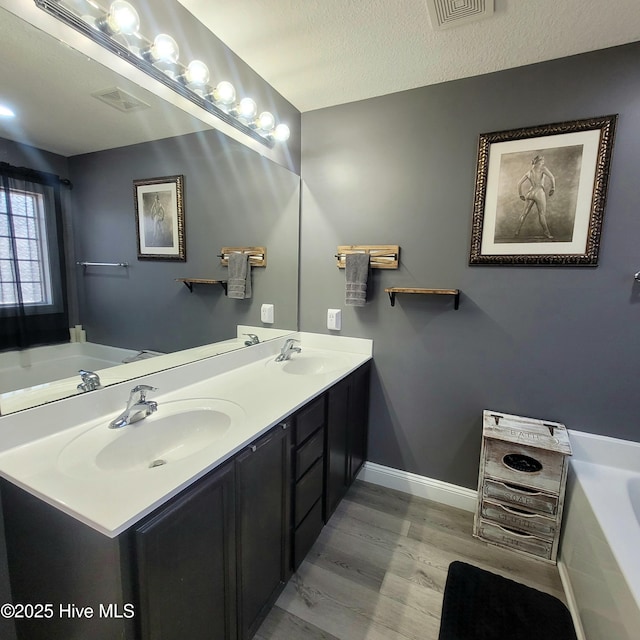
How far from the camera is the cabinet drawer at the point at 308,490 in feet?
4.54

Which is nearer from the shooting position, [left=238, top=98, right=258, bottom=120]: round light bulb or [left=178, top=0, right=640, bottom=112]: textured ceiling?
[left=178, top=0, right=640, bottom=112]: textured ceiling

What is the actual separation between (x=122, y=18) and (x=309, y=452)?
1.70 m

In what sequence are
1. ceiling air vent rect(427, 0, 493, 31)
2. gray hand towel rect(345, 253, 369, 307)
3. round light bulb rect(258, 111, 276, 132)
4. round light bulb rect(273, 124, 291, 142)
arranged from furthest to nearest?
1. gray hand towel rect(345, 253, 369, 307)
2. round light bulb rect(273, 124, 291, 142)
3. round light bulb rect(258, 111, 276, 132)
4. ceiling air vent rect(427, 0, 493, 31)

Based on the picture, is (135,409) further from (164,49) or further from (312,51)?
(312,51)

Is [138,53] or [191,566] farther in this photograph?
[138,53]

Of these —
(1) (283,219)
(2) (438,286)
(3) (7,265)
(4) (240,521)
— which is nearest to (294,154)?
(1) (283,219)

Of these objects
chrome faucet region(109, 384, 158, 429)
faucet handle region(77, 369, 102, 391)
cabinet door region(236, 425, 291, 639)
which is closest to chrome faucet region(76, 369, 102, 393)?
faucet handle region(77, 369, 102, 391)

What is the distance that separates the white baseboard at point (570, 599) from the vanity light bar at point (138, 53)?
260 cm

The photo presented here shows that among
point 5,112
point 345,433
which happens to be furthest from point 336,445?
point 5,112

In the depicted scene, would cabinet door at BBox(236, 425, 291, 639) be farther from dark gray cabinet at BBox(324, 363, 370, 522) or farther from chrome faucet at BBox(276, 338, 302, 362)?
chrome faucet at BBox(276, 338, 302, 362)

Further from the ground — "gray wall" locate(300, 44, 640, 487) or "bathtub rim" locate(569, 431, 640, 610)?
"gray wall" locate(300, 44, 640, 487)

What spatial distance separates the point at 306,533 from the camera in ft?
4.88

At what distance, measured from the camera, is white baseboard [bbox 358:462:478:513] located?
6.42 ft

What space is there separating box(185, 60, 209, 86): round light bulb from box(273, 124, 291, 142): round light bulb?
0.55 metres
